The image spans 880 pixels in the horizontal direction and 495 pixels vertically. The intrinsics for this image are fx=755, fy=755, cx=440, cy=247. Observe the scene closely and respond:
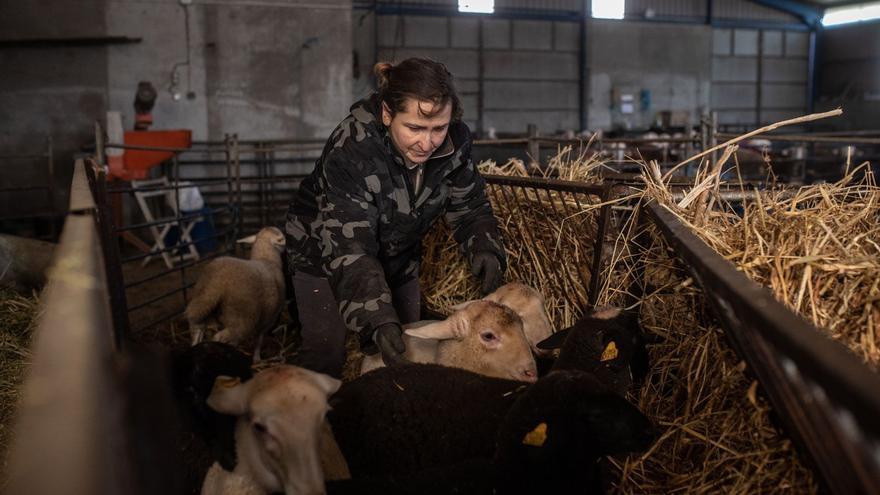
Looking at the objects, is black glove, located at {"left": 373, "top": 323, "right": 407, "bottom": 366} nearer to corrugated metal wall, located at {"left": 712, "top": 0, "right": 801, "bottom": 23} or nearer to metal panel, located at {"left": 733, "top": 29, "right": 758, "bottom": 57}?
corrugated metal wall, located at {"left": 712, "top": 0, "right": 801, "bottom": 23}

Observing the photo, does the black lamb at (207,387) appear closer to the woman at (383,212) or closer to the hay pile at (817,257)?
the woman at (383,212)

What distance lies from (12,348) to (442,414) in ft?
9.16

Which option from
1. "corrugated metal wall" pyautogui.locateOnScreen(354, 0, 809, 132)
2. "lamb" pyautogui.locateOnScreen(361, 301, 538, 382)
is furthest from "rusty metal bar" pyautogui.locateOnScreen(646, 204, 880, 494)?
"corrugated metal wall" pyautogui.locateOnScreen(354, 0, 809, 132)

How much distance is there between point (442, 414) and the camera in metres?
3.14

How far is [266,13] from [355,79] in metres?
6.02

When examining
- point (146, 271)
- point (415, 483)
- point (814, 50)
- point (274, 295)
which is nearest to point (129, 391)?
point (415, 483)

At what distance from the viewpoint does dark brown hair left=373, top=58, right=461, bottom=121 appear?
10.8ft

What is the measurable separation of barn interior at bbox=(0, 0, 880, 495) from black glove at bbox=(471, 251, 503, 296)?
54cm

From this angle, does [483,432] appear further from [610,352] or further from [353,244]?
[353,244]

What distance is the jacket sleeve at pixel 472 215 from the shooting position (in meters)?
4.04

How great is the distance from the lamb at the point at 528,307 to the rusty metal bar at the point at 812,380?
216cm

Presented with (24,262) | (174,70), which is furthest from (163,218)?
(24,262)

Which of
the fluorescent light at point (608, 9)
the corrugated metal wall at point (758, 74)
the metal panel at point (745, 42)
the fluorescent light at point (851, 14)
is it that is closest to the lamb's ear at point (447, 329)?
the fluorescent light at point (608, 9)

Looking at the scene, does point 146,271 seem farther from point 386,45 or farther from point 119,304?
point 386,45
